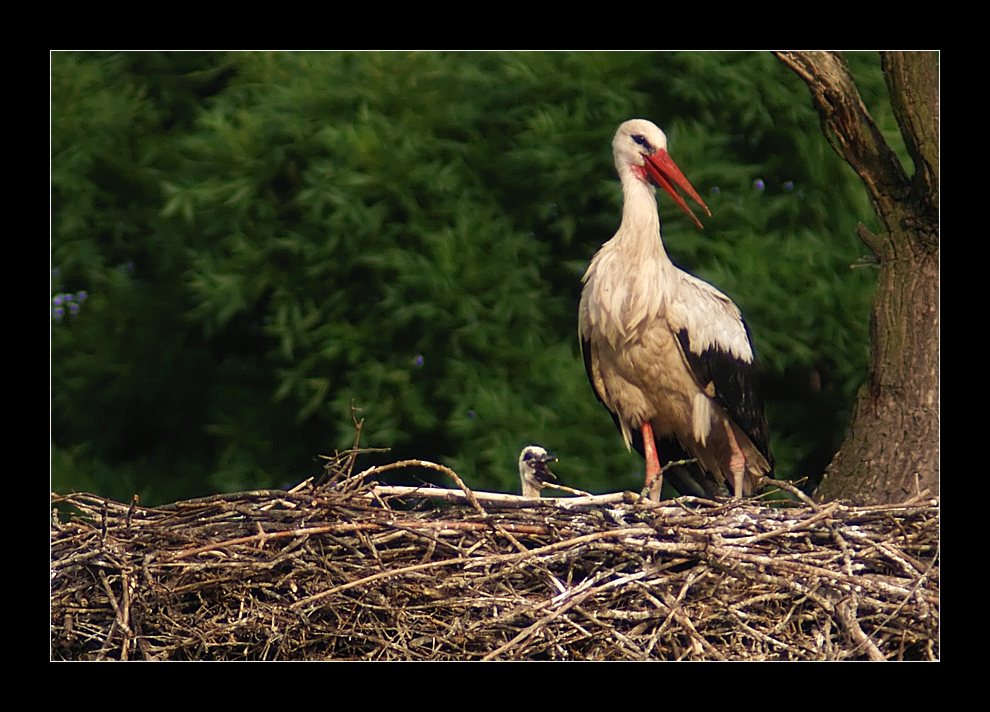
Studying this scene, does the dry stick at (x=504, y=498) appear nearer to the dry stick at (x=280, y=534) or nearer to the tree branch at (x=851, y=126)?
the dry stick at (x=280, y=534)

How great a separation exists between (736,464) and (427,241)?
4.84ft

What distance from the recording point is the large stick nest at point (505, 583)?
399 cm

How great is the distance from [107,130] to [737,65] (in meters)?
2.44

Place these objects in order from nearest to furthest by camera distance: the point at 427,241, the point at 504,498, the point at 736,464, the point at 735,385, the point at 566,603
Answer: the point at 566,603 → the point at 504,498 → the point at 735,385 → the point at 736,464 → the point at 427,241

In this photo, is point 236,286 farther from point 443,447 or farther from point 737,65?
point 737,65

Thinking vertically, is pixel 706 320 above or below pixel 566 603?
above

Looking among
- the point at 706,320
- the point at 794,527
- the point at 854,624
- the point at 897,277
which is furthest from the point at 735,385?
the point at 854,624

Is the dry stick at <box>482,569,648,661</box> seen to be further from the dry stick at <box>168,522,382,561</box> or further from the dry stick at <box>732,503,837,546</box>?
the dry stick at <box>168,522,382,561</box>

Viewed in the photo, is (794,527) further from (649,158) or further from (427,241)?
(427,241)

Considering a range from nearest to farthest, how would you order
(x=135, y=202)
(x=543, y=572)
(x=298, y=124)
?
1. (x=543, y=572)
2. (x=298, y=124)
3. (x=135, y=202)

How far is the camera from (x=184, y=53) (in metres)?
6.86

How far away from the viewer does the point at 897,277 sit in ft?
15.9

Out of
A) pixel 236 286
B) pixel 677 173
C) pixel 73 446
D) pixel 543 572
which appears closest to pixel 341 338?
pixel 236 286

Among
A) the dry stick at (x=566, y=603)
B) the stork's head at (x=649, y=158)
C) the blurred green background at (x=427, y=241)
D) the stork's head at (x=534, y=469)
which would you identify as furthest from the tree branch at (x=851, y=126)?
the dry stick at (x=566, y=603)
